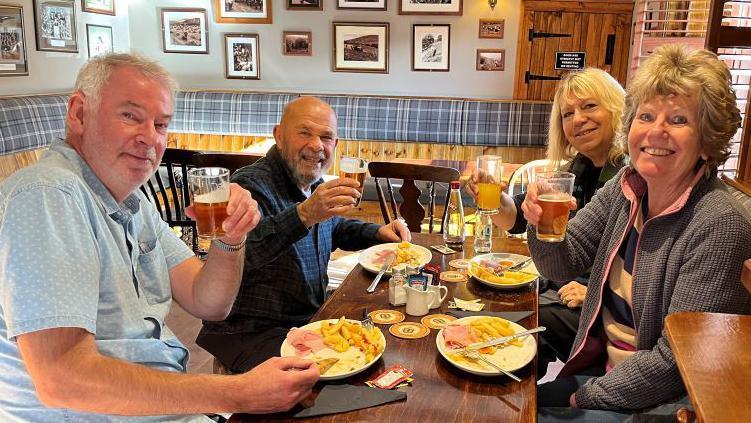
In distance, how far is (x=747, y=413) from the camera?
2.54 ft

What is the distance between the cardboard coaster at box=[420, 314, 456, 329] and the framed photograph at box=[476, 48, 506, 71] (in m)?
5.24

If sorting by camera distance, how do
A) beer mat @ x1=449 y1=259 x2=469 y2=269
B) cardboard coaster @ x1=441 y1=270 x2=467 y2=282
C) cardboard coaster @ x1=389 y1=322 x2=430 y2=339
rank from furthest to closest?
beer mat @ x1=449 y1=259 x2=469 y2=269 → cardboard coaster @ x1=441 y1=270 x2=467 y2=282 → cardboard coaster @ x1=389 y1=322 x2=430 y2=339

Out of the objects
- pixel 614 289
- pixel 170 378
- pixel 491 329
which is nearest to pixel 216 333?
pixel 170 378

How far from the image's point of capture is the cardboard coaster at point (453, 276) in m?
2.00

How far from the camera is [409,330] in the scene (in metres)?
1.59

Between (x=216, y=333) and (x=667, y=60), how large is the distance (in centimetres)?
168

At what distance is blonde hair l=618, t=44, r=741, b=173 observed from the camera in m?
1.48

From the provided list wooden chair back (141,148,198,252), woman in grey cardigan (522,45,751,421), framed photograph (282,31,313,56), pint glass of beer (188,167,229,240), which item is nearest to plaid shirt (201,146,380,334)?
pint glass of beer (188,167,229,240)

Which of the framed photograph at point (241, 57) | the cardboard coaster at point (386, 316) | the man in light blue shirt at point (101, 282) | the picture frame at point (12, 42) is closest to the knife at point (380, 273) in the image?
the cardboard coaster at point (386, 316)

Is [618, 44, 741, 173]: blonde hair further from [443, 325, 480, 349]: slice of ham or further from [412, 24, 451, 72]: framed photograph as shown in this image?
[412, 24, 451, 72]: framed photograph

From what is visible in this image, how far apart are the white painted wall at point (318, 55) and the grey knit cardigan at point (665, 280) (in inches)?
196

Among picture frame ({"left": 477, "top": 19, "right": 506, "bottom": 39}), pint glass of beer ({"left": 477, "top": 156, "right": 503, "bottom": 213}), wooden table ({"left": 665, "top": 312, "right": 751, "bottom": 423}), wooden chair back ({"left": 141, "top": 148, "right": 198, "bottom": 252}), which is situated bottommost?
wooden chair back ({"left": 141, "top": 148, "right": 198, "bottom": 252})

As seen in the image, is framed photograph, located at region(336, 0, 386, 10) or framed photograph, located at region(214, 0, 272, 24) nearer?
framed photograph, located at region(336, 0, 386, 10)

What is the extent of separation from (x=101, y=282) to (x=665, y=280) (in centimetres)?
137
